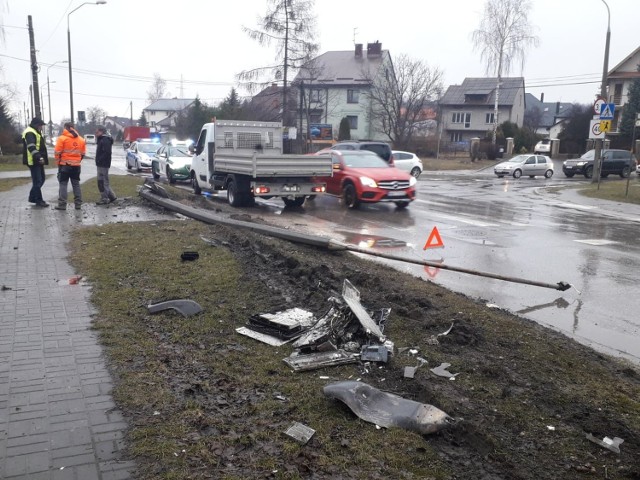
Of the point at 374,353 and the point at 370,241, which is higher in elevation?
the point at 374,353

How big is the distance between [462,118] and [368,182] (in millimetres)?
63052

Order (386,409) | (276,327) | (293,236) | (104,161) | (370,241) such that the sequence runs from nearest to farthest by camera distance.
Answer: (386,409), (276,327), (293,236), (370,241), (104,161)

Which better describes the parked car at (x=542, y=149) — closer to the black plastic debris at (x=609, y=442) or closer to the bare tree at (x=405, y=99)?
the bare tree at (x=405, y=99)

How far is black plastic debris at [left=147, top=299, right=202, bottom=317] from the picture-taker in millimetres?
5841

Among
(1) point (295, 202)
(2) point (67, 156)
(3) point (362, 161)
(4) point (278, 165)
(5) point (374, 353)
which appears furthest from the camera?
(3) point (362, 161)

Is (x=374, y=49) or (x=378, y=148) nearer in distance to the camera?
(x=378, y=148)

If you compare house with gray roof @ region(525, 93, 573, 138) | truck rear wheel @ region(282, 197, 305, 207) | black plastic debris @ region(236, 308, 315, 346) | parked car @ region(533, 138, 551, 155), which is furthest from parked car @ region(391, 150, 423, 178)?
house with gray roof @ region(525, 93, 573, 138)

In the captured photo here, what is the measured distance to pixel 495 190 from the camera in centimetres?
2697

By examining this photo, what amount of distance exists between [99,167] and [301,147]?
30550mm

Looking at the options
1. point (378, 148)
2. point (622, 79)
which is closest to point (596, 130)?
point (378, 148)

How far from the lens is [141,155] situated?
105 ft

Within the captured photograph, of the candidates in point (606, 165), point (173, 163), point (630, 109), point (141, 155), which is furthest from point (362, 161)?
point (630, 109)

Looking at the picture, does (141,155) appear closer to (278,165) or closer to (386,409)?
(278,165)

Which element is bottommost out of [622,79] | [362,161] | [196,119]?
[362,161]
